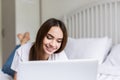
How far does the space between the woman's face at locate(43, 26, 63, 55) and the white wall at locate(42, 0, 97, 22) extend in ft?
4.81

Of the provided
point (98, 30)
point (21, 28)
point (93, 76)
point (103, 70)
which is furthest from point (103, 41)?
point (93, 76)

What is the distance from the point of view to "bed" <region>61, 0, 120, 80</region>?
6.91 ft

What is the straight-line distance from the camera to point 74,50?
7.29 feet

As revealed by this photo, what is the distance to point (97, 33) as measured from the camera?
8.15 feet

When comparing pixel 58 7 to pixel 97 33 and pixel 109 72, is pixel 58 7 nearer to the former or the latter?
pixel 97 33

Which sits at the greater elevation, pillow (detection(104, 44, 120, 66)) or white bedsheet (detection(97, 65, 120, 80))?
pillow (detection(104, 44, 120, 66))

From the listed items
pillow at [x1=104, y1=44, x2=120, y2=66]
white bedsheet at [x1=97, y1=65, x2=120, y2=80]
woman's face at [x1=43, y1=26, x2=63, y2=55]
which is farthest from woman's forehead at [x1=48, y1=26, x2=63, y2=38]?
pillow at [x1=104, y1=44, x2=120, y2=66]

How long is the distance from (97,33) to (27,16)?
0.86m

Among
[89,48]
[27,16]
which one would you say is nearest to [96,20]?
[89,48]

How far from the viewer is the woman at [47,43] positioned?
3.94 ft

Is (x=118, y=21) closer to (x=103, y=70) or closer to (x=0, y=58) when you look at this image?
(x=103, y=70)

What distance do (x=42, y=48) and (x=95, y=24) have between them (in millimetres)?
1326

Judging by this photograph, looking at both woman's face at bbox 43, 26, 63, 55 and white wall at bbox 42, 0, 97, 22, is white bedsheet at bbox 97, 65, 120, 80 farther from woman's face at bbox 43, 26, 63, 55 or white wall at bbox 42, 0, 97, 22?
white wall at bbox 42, 0, 97, 22

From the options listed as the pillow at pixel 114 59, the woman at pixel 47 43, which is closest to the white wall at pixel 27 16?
the pillow at pixel 114 59
